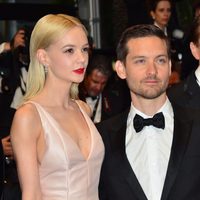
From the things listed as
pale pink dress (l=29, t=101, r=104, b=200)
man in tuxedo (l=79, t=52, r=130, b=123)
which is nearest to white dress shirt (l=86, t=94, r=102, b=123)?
man in tuxedo (l=79, t=52, r=130, b=123)

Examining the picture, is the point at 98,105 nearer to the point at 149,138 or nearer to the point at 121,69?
the point at 121,69

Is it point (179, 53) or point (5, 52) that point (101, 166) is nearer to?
point (5, 52)

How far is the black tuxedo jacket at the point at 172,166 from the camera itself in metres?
3.26

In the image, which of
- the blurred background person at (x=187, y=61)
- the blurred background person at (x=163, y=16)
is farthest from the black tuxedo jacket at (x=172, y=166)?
the blurred background person at (x=163, y=16)

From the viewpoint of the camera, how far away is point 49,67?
353 centimetres

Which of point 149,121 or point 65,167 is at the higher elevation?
point 149,121

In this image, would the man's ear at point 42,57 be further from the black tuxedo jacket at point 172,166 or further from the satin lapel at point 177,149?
the satin lapel at point 177,149

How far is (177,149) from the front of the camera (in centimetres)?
331

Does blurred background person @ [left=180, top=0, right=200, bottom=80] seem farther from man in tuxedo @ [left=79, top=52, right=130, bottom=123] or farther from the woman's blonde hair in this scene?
the woman's blonde hair

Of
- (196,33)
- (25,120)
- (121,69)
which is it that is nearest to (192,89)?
(196,33)

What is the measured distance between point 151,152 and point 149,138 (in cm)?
8

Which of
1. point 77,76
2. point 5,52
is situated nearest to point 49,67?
point 77,76

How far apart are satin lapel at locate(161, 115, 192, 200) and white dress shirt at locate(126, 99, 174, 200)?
0.13ft

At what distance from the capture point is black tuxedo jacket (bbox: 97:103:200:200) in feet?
10.7
